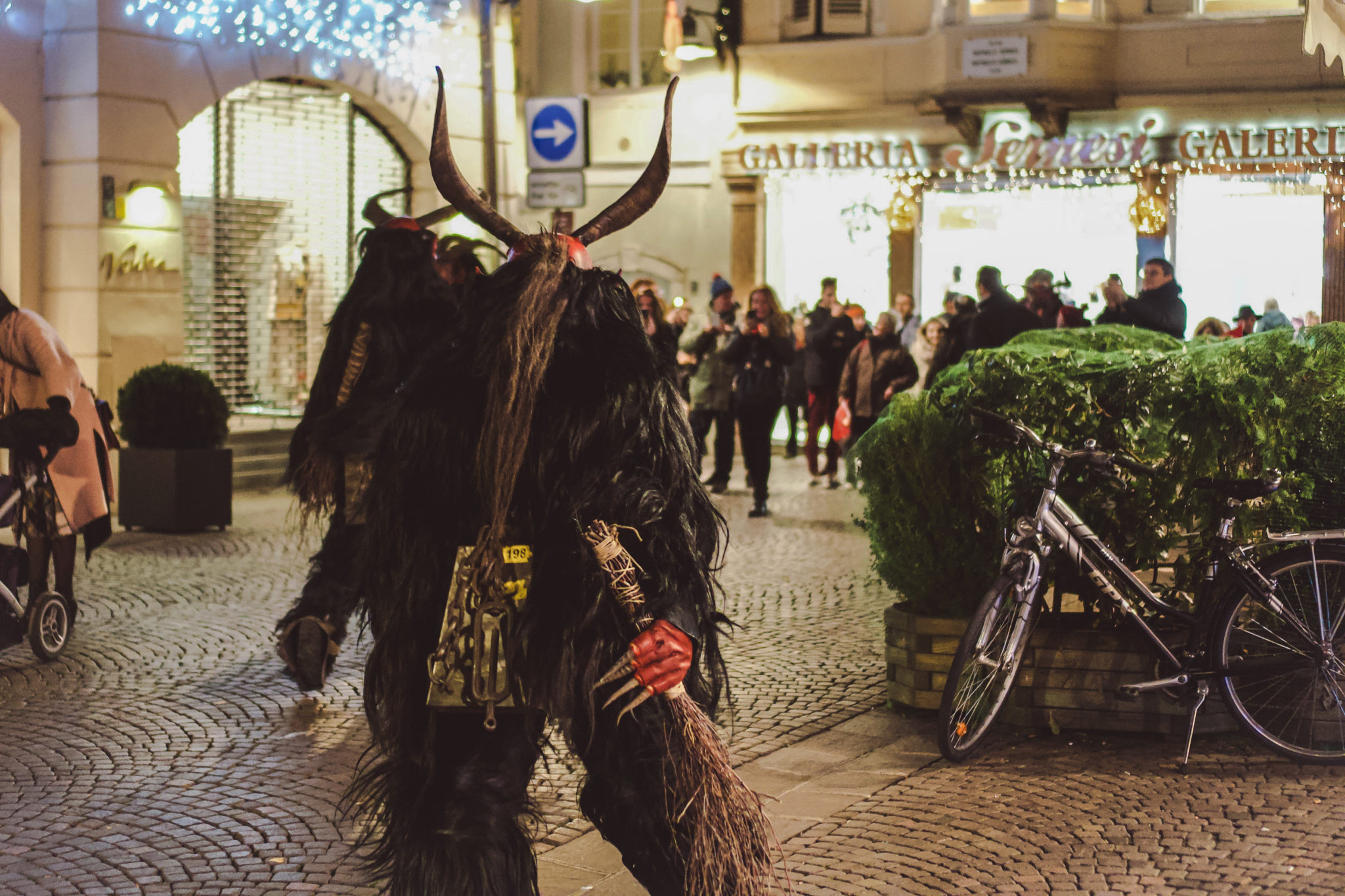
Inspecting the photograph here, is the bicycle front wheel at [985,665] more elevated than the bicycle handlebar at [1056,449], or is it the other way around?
the bicycle handlebar at [1056,449]

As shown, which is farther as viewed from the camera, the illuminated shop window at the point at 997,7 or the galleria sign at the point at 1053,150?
the illuminated shop window at the point at 997,7

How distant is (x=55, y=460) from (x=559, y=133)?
6736mm

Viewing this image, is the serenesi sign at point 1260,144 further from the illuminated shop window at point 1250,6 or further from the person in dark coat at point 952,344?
the person in dark coat at point 952,344

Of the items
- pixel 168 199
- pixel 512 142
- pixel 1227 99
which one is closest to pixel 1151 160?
pixel 1227 99

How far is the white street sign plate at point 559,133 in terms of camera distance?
13273 millimetres

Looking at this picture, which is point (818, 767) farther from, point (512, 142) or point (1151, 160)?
point (1151, 160)

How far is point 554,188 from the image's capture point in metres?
13.3

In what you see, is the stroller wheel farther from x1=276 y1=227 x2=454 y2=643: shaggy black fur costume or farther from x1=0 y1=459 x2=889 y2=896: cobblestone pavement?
x1=276 y1=227 x2=454 y2=643: shaggy black fur costume

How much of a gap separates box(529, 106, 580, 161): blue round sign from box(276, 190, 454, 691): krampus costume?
275 inches

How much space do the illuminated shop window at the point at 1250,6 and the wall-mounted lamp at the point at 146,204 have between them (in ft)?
43.0

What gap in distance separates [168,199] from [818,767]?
10.9 meters

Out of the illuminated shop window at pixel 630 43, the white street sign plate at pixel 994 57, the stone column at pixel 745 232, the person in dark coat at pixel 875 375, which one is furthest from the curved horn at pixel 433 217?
the illuminated shop window at pixel 630 43

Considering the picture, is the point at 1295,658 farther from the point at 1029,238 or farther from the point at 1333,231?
the point at 1029,238

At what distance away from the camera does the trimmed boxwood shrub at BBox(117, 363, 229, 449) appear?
1188 cm
